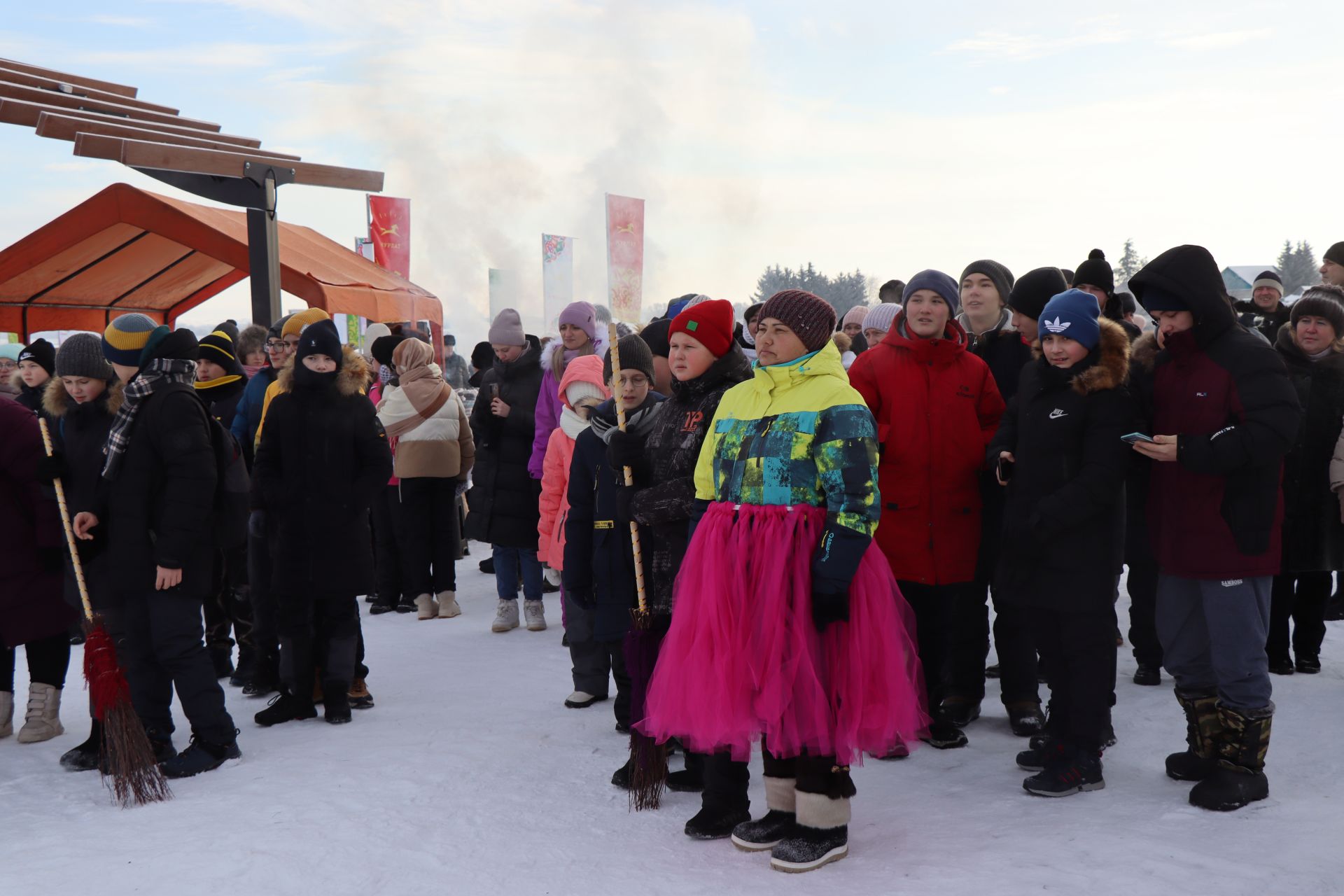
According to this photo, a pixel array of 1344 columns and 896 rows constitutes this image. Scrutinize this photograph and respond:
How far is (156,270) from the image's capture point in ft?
45.4

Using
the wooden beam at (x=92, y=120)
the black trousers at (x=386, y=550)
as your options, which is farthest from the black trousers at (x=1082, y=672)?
the wooden beam at (x=92, y=120)

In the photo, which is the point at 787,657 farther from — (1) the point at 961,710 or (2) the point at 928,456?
(1) the point at 961,710

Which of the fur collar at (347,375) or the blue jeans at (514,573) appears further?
the blue jeans at (514,573)

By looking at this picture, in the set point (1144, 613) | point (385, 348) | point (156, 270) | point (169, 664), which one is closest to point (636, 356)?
point (169, 664)

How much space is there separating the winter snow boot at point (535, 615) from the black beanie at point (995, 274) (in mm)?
3764

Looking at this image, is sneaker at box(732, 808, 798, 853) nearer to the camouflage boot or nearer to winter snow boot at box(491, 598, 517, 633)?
the camouflage boot

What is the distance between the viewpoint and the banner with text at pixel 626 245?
17.8m

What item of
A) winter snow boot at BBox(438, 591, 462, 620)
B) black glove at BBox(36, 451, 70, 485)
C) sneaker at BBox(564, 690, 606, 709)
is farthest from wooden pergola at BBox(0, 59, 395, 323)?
sneaker at BBox(564, 690, 606, 709)

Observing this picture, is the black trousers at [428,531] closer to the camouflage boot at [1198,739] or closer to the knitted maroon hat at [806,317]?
the knitted maroon hat at [806,317]

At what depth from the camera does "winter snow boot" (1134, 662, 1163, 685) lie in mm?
5734

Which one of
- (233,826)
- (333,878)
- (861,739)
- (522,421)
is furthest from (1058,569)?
(522,421)

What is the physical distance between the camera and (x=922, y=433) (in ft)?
15.6

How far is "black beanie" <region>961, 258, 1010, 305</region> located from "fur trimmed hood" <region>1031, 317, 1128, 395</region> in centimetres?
124

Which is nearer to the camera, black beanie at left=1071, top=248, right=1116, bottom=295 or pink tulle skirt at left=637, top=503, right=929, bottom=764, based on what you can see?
pink tulle skirt at left=637, top=503, right=929, bottom=764
